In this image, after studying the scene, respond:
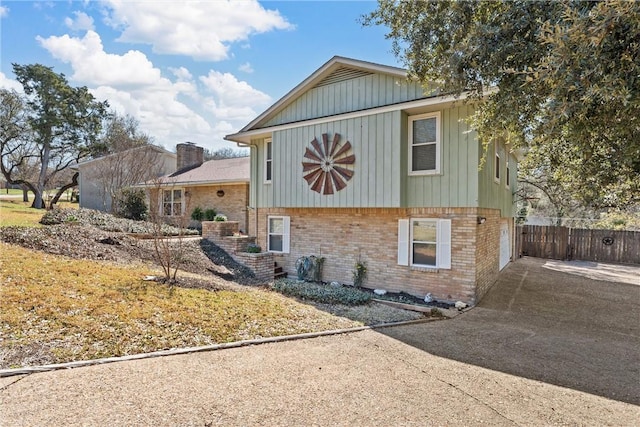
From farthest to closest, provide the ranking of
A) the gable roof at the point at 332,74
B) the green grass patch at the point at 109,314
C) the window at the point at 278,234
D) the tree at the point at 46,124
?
the tree at the point at 46,124
the window at the point at 278,234
the gable roof at the point at 332,74
the green grass patch at the point at 109,314

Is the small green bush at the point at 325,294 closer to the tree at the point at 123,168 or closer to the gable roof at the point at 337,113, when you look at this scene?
the gable roof at the point at 337,113

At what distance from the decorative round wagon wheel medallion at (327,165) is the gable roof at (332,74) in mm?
1925

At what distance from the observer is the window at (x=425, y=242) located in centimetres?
932

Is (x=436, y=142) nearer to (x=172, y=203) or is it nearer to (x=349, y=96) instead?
(x=349, y=96)

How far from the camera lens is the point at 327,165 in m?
10.6

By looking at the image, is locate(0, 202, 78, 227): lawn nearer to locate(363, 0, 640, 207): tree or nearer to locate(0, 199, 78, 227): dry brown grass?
locate(0, 199, 78, 227): dry brown grass

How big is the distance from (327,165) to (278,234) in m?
3.51

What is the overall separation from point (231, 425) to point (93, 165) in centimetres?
2589

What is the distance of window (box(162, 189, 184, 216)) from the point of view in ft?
64.2

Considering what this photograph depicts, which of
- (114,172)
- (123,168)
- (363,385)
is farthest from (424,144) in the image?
(114,172)

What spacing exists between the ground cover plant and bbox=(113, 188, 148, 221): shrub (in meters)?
7.07

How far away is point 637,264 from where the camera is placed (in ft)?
53.3

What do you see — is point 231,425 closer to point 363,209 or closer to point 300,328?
point 300,328

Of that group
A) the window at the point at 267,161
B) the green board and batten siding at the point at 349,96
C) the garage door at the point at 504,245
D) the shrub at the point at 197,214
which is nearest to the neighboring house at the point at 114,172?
the shrub at the point at 197,214
